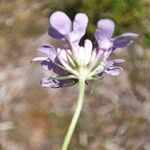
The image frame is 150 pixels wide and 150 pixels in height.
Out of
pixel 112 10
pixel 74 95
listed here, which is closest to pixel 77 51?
pixel 74 95

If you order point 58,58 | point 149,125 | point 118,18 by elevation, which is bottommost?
point 149,125

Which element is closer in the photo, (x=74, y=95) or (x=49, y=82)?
(x=49, y=82)

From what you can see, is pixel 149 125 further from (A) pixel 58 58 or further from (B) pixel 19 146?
(A) pixel 58 58

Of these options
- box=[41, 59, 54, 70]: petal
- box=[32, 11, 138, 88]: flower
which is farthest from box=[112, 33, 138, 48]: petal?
box=[41, 59, 54, 70]: petal

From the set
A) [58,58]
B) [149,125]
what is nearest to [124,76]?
[149,125]

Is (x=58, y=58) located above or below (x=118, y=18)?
above

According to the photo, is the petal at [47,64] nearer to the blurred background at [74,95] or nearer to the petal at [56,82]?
the petal at [56,82]

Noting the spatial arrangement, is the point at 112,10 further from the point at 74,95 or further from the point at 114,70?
the point at 114,70
